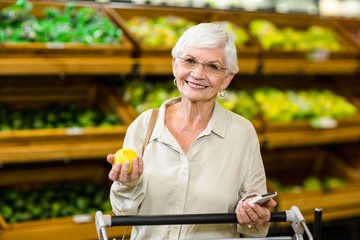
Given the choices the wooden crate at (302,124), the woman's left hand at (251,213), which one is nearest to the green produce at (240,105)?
the wooden crate at (302,124)

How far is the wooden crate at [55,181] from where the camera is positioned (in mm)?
3248

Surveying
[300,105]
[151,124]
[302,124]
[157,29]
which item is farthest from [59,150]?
[300,105]

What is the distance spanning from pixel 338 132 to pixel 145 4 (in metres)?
1.67

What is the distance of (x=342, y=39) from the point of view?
4789 millimetres

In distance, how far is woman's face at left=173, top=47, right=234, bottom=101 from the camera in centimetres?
215

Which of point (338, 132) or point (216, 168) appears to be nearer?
point (216, 168)

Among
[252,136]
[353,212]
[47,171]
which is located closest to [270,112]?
[353,212]

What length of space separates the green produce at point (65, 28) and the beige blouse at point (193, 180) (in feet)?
4.83

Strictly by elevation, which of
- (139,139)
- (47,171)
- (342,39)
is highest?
(139,139)

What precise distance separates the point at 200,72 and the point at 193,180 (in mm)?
401

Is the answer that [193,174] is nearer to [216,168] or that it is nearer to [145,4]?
[216,168]

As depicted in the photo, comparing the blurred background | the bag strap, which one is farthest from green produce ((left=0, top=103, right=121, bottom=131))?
the bag strap

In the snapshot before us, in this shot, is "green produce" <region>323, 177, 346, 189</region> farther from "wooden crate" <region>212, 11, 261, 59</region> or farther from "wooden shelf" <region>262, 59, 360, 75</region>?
"wooden crate" <region>212, 11, 261, 59</region>

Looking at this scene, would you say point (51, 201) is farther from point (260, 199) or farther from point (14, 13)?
point (260, 199)
